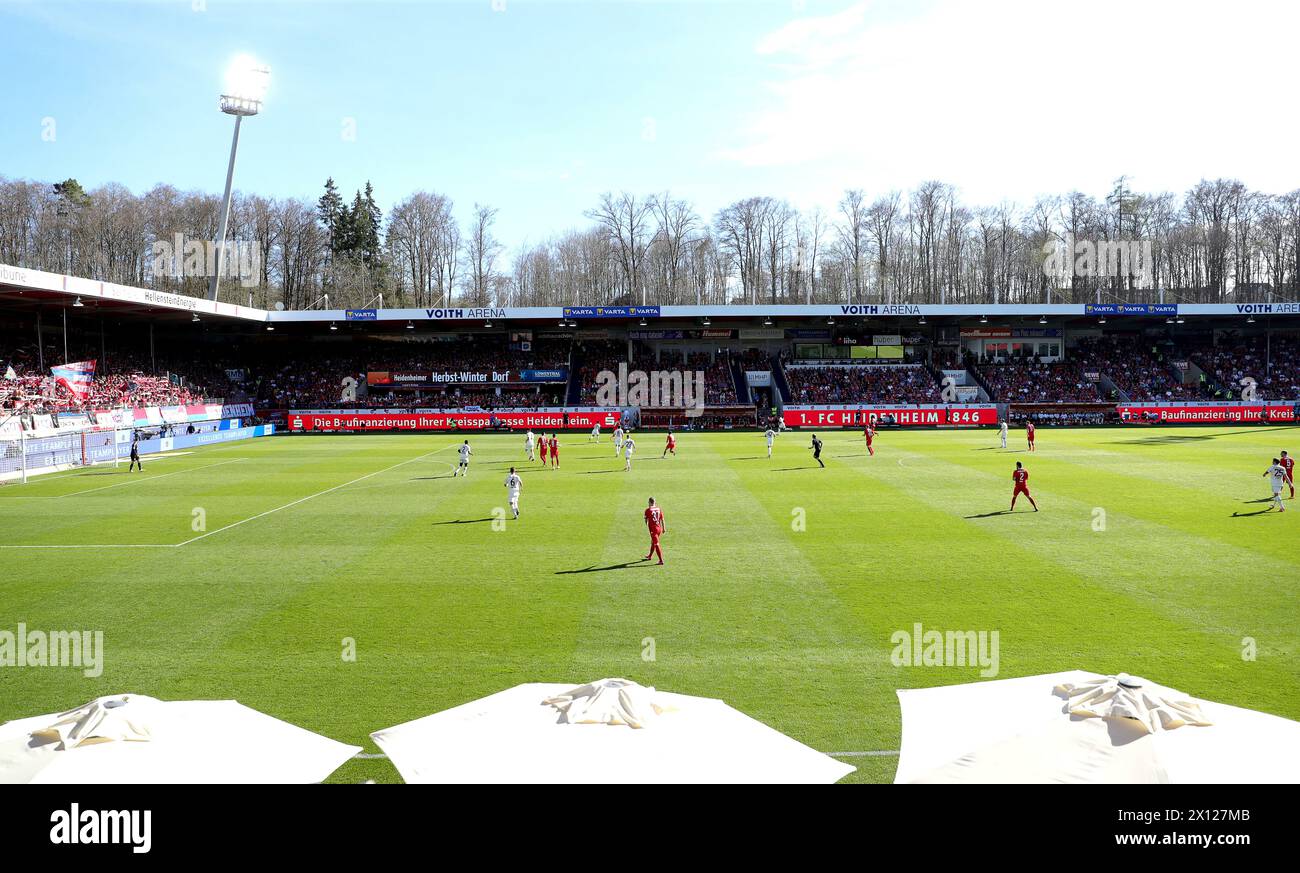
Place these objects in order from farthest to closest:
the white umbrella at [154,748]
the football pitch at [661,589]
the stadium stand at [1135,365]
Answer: the stadium stand at [1135,365] → the football pitch at [661,589] → the white umbrella at [154,748]

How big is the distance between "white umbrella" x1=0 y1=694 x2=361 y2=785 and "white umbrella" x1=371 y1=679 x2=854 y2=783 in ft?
2.50

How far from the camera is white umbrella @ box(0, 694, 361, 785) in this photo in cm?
581

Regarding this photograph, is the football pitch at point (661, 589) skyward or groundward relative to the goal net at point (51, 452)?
groundward

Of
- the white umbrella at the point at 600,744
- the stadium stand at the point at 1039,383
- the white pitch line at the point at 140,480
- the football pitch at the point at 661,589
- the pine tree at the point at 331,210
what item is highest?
the pine tree at the point at 331,210

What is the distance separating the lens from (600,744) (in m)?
6.25

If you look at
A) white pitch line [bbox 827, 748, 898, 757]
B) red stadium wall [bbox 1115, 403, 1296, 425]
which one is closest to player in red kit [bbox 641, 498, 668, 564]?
white pitch line [bbox 827, 748, 898, 757]

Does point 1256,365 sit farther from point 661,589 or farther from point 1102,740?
point 1102,740

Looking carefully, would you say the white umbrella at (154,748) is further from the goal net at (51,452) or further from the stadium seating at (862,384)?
the stadium seating at (862,384)

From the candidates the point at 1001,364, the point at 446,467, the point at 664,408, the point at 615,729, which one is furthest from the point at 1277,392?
the point at 615,729

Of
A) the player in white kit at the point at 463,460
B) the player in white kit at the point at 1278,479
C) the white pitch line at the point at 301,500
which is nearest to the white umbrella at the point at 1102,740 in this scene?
the white pitch line at the point at 301,500

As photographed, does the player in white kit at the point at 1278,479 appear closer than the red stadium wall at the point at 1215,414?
Yes

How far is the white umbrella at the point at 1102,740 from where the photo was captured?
18.5 ft

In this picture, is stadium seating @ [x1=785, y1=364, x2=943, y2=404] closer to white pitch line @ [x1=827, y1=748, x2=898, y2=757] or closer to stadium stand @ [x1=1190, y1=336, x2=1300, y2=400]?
stadium stand @ [x1=1190, y1=336, x2=1300, y2=400]

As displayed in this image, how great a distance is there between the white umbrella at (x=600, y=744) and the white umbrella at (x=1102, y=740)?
2.92 feet
